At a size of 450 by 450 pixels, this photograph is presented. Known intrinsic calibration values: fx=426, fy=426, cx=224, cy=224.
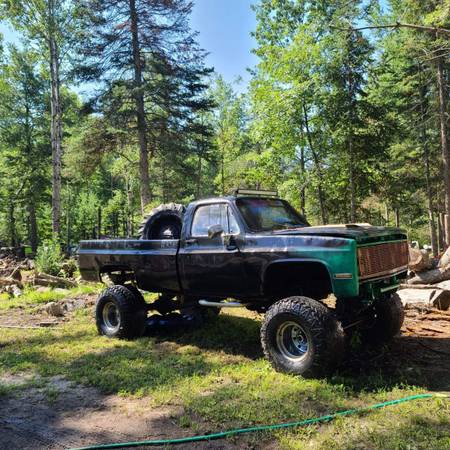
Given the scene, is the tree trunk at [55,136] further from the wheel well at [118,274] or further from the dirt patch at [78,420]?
the dirt patch at [78,420]

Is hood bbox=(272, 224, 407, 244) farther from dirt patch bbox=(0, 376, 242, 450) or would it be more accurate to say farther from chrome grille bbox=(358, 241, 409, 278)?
dirt patch bbox=(0, 376, 242, 450)

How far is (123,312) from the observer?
684 centimetres

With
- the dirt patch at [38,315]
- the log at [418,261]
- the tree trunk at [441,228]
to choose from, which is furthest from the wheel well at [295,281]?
the tree trunk at [441,228]

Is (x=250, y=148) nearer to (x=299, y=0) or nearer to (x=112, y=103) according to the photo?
(x=299, y=0)

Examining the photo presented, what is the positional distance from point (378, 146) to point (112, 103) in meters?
11.6

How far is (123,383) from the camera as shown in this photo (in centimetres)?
503

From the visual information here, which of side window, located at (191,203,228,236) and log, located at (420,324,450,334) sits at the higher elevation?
side window, located at (191,203,228,236)

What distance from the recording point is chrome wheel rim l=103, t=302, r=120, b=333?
7.23m

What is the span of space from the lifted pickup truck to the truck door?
1 centimetres

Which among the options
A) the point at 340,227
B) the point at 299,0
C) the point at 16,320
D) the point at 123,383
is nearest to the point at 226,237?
the point at 340,227

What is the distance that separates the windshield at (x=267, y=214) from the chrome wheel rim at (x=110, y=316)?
115 inches

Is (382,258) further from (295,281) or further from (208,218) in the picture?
(208,218)

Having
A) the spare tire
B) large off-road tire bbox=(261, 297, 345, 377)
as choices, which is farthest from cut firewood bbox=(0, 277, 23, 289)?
large off-road tire bbox=(261, 297, 345, 377)

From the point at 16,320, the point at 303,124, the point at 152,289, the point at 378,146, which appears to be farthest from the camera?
the point at 303,124
